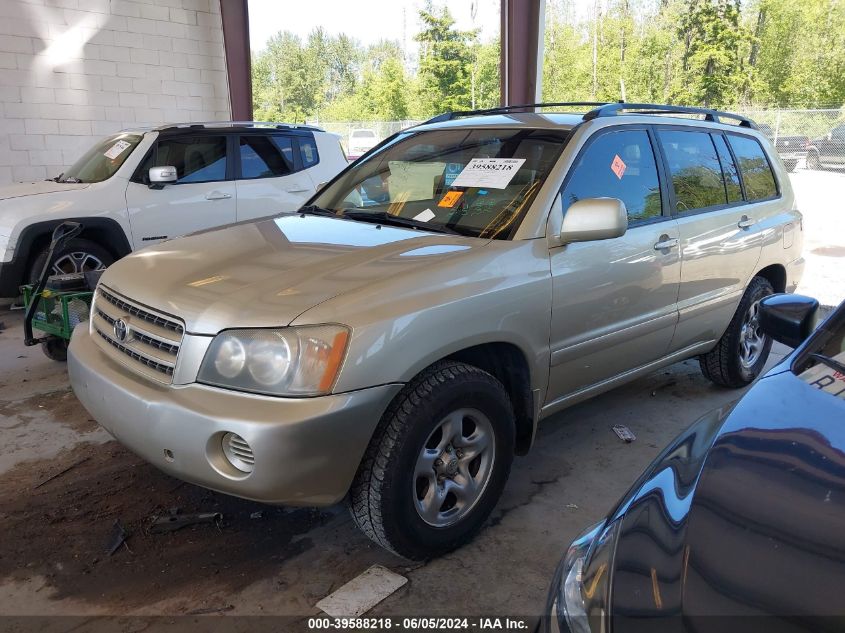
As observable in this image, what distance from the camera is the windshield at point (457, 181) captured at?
3082 millimetres

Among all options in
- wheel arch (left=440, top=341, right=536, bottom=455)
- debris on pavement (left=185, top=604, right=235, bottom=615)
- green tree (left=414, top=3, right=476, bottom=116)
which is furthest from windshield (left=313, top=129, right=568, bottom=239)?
green tree (left=414, top=3, right=476, bottom=116)

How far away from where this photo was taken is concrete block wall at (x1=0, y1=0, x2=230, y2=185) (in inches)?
372

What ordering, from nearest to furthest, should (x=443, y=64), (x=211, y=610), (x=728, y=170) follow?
(x=211, y=610) < (x=728, y=170) < (x=443, y=64)

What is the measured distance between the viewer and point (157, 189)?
6570 mm

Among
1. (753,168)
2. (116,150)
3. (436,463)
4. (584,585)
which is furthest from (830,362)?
(116,150)

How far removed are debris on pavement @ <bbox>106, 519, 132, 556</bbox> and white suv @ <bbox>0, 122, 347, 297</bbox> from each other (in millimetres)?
3461

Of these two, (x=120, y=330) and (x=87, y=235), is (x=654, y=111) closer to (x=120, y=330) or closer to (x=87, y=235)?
(x=120, y=330)

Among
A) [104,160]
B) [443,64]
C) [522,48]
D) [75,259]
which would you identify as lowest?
[75,259]

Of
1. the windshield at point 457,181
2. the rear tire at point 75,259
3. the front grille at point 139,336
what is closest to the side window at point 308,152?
the rear tire at point 75,259

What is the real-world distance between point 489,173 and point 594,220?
0.59m

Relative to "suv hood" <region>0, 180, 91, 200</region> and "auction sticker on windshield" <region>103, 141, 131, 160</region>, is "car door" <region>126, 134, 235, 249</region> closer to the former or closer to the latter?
"auction sticker on windshield" <region>103, 141, 131, 160</region>

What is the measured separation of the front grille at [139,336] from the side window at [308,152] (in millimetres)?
4826

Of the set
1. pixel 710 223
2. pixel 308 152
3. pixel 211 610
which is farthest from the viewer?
pixel 308 152

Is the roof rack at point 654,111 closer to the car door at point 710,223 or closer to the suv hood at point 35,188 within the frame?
the car door at point 710,223
